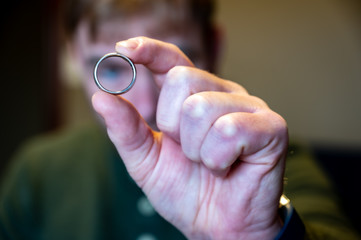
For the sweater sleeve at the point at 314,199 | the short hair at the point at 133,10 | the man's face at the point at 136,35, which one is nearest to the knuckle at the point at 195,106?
the sweater sleeve at the point at 314,199

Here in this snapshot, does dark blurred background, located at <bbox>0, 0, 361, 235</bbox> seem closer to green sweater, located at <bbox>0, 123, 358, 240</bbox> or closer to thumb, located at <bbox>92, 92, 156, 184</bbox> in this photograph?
green sweater, located at <bbox>0, 123, 358, 240</bbox>

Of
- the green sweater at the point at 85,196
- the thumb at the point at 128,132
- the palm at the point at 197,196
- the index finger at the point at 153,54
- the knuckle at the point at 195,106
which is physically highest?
the index finger at the point at 153,54

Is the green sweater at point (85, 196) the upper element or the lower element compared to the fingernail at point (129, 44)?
lower

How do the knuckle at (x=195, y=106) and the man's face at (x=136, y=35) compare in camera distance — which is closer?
the knuckle at (x=195, y=106)

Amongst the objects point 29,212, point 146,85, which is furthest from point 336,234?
point 29,212

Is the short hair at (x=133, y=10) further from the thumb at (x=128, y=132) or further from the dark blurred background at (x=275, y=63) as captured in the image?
the dark blurred background at (x=275, y=63)

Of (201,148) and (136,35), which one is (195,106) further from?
(136,35)

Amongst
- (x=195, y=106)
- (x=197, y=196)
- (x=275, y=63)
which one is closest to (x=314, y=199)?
(x=197, y=196)

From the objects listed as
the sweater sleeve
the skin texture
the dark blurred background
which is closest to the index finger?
the skin texture
